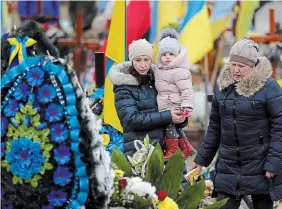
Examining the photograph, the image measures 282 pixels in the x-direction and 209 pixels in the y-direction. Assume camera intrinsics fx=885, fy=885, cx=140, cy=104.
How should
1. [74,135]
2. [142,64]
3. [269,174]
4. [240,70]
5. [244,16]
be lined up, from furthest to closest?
[244,16] → [142,64] → [240,70] → [269,174] → [74,135]

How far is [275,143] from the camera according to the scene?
5863 mm

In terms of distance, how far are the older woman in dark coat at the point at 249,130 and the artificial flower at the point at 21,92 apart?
2.19 metres

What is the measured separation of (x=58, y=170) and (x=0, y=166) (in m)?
0.28

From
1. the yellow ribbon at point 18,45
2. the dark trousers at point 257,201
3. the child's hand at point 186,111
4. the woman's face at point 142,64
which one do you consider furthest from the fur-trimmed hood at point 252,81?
the yellow ribbon at point 18,45

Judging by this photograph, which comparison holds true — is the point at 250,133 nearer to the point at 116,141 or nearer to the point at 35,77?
the point at 116,141

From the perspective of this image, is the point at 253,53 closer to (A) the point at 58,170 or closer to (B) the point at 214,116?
(B) the point at 214,116

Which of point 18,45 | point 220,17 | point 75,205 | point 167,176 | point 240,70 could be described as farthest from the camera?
point 220,17

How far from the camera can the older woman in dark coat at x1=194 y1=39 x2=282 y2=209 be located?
5891mm

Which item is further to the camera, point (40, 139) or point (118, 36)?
point (118, 36)

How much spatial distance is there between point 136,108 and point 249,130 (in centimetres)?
80

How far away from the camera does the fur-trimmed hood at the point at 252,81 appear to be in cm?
591

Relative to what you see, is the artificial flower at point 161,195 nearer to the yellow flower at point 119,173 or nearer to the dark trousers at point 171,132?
the yellow flower at point 119,173

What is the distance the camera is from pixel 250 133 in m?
5.91

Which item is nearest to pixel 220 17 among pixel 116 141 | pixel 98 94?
pixel 98 94
